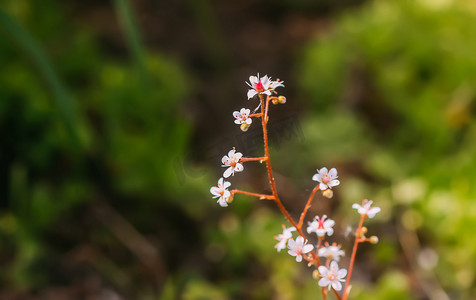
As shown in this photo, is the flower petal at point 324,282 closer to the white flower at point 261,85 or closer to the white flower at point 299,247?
the white flower at point 299,247

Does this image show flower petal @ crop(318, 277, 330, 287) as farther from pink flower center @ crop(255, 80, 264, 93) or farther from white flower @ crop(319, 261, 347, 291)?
pink flower center @ crop(255, 80, 264, 93)

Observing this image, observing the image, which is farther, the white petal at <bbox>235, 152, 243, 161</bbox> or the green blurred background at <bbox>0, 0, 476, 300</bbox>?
the green blurred background at <bbox>0, 0, 476, 300</bbox>

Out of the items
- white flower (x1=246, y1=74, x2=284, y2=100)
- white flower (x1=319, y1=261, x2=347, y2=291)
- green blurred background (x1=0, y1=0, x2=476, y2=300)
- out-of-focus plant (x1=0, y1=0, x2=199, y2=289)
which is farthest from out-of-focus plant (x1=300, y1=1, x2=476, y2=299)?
white flower (x1=246, y1=74, x2=284, y2=100)

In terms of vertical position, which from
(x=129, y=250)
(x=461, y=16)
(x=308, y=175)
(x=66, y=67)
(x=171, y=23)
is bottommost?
(x=129, y=250)

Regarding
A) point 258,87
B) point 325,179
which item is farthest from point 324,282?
point 258,87

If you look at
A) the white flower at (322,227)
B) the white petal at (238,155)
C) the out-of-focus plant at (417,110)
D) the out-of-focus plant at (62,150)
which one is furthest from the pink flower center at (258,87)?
the out-of-focus plant at (417,110)

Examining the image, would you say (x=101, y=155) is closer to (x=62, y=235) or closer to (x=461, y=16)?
(x=62, y=235)

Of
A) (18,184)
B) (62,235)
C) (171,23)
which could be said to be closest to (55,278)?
(62,235)
